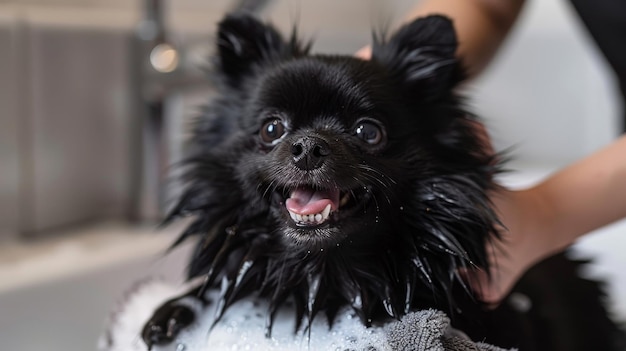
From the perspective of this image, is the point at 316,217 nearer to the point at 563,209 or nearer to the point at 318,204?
the point at 318,204

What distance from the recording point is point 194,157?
86 cm

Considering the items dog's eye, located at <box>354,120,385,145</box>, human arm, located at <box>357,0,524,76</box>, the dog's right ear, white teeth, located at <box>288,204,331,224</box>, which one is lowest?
white teeth, located at <box>288,204,331,224</box>

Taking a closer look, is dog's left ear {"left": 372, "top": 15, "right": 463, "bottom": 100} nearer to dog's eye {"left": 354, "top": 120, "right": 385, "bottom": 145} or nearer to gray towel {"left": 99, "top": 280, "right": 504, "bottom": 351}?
dog's eye {"left": 354, "top": 120, "right": 385, "bottom": 145}

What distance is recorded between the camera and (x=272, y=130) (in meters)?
0.76

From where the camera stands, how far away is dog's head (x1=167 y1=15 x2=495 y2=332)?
686 millimetres

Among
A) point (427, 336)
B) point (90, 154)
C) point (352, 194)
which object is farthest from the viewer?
point (90, 154)

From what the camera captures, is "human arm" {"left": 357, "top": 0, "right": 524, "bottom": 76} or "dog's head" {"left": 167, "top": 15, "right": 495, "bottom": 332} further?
"human arm" {"left": 357, "top": 0, "right": 524, "bottom": 76}

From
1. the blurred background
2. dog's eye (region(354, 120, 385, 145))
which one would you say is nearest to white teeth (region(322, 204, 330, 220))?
dog's eye (region(354, 120, 385, 145))

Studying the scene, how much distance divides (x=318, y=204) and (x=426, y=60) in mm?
246

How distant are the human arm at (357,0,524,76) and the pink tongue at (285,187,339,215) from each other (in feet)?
1.22

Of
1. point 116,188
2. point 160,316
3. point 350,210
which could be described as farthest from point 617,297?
point 116,188

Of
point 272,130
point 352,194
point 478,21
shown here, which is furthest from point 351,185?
point 478,21

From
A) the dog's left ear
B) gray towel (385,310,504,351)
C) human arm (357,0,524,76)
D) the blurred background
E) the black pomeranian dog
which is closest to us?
gray towel (385,310,504,351)

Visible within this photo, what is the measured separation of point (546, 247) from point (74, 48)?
108cm
